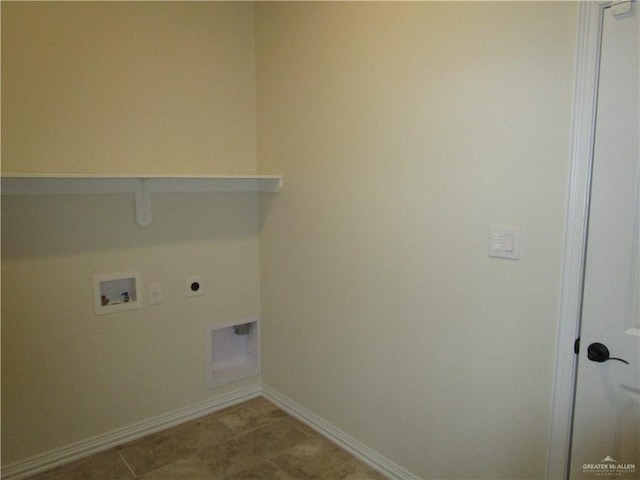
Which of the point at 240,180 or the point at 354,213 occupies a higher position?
the point at 240,180

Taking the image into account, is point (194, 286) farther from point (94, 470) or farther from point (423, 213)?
point (423, 213)

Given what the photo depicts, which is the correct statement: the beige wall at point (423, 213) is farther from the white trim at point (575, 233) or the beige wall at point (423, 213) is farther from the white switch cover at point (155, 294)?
the white switch cover at point (155, 294)

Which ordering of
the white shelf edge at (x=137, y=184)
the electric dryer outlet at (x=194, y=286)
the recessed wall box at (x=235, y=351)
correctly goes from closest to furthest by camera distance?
the white shelf edge at (x=137, y=184)
the electric dryer outlet at (x=194, y=286)
the recessed wall box at (x=235, y=351)

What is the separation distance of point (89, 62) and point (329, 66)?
4.03ft

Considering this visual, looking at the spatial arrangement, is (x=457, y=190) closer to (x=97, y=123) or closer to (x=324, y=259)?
(x=324, y=259)

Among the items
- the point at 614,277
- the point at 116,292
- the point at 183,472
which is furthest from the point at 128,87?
the point at 614,277

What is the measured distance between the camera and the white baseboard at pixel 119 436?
2.17 metres

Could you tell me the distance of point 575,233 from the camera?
1.46m

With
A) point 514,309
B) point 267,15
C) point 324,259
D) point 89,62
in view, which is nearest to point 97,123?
point 89,62

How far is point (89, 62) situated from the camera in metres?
2.20

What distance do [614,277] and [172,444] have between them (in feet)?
7.60

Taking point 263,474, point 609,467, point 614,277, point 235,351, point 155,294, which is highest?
point 614,277

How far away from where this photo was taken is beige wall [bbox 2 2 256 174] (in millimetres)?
2047

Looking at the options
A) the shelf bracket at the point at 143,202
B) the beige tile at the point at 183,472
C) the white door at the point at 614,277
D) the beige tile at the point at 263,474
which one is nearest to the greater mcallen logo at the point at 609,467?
the white door at the point at 614,277
